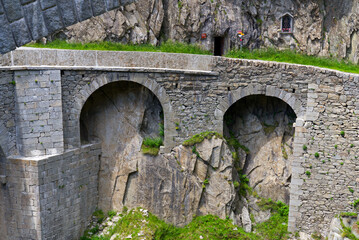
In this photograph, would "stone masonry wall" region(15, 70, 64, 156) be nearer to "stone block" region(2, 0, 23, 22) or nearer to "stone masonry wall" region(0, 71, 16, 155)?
"stone masonry wall" region(0, 71, 16, 155)

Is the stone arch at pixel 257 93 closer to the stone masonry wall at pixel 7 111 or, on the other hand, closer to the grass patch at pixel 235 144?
the grass patch at pixel 235 144

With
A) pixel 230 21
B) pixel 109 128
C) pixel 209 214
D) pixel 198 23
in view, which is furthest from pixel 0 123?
pixel 230 21

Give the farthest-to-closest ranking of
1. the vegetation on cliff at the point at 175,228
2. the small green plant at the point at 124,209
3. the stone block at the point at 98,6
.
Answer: the small green plant at the point at 124,209, the vegetation on cliff at the point at 175,228, the stone block at the point at 98,6

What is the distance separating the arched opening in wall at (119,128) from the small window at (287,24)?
22.7 feet

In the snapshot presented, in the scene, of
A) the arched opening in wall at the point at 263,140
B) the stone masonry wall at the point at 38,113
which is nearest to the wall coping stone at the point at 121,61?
A: the stone masonry wall at the point at 38,113

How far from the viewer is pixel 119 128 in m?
15.2

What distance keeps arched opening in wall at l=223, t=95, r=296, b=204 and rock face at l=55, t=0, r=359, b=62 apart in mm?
3519

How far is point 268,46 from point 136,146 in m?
7.37

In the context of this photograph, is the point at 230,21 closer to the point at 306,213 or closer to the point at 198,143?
the point at 198,143

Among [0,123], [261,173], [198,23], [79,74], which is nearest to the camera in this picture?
[0,123]

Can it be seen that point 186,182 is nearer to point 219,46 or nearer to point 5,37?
point 219,46

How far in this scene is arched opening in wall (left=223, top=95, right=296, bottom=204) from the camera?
605 inches

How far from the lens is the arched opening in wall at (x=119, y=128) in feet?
48.9

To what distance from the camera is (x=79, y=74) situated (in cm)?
1366
